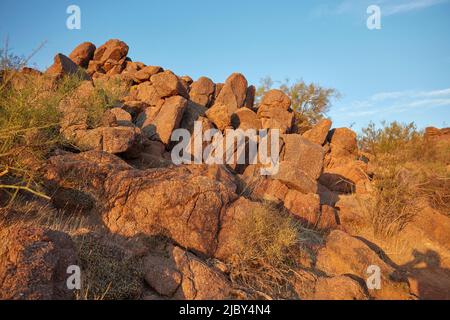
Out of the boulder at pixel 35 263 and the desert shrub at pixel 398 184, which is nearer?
the boulder at pixel 35 263

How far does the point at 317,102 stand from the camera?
23.9 meters

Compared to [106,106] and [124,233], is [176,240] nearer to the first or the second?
[124,233]

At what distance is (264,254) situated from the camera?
6.02m

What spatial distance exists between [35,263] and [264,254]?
361 cm

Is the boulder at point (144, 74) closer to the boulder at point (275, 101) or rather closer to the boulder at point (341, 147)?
the boulder at point (275, 101)

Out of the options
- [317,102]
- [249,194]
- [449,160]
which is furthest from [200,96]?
[449,160]

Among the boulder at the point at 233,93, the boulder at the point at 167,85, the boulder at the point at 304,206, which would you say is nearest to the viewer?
the boulder at the point at 304,206

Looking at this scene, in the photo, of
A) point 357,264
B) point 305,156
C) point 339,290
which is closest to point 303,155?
point 305,156

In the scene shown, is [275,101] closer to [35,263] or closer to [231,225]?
[231,225]

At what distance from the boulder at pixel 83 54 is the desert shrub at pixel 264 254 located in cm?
2195

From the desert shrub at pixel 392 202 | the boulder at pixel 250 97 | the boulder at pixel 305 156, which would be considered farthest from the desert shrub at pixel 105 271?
the boulder at pixel 250 97

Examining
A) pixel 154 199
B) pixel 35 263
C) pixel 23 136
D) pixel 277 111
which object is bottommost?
pixel 35 263

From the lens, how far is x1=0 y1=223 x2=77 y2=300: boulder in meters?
3.48

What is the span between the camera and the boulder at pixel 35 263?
3479 mm
